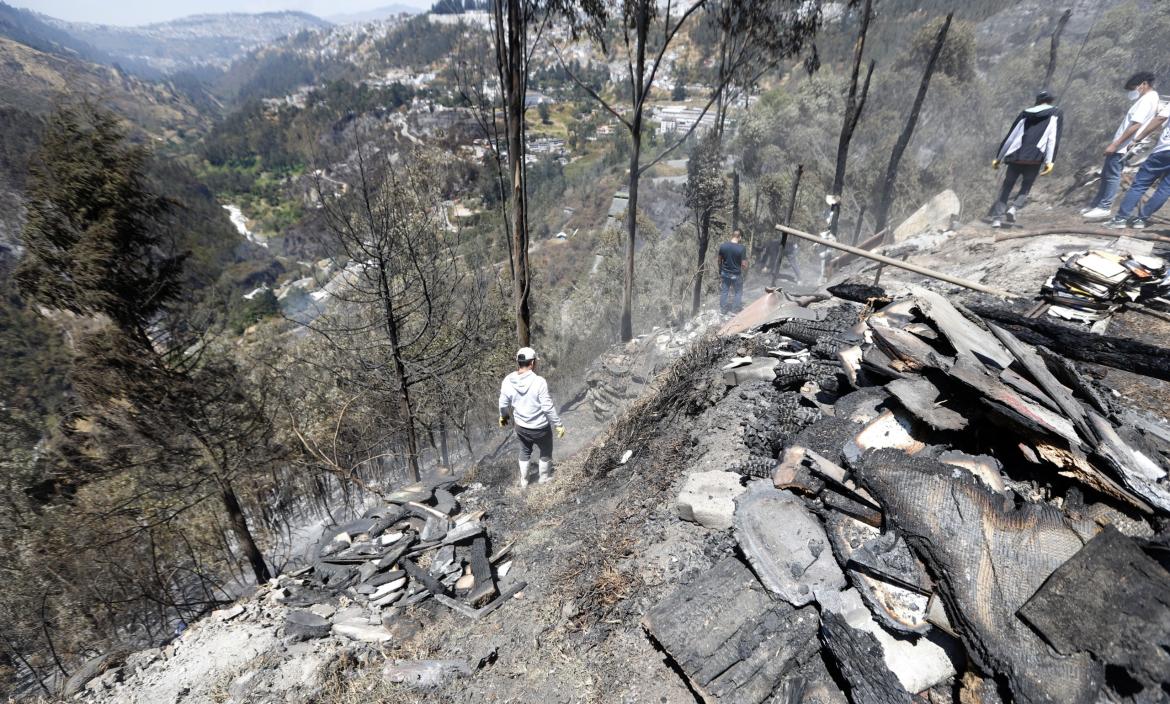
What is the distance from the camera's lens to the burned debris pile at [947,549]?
192 centimetres

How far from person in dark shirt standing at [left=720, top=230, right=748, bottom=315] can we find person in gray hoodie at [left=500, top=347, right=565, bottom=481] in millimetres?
5707

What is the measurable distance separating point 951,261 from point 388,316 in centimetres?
921

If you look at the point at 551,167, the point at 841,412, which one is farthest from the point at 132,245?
the point at 551,167

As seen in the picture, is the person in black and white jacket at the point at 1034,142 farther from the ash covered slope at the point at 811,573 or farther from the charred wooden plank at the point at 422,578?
the charred wooden plank at the point at 422,578

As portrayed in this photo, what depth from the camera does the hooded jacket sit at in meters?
7.04

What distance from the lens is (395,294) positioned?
6.72 m

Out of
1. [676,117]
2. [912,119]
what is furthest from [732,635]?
[676,117]

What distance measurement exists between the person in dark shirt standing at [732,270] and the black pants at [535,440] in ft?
18.9

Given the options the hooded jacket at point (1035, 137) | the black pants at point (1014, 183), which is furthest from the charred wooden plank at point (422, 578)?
the black pants at point (1014, 183)

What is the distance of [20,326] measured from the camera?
553 inches

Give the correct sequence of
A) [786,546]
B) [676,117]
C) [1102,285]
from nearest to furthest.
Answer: [786,546] → [1102,285] → [676,117]

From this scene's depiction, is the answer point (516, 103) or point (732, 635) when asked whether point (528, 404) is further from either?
point (516, 103)

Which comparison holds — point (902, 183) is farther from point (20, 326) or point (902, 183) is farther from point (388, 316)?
point (20, 326)

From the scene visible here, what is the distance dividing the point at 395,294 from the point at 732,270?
6323 millimetres
